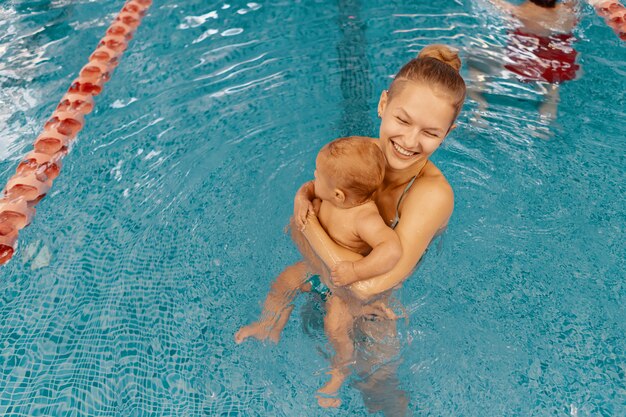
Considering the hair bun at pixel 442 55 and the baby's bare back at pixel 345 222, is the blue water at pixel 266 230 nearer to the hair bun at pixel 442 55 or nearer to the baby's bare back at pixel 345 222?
the baby's bare back at pixel 345 222

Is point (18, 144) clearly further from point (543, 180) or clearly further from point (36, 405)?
point (543, 180)

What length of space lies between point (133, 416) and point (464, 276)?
5.90 feet

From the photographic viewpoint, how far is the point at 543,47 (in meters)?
4.78

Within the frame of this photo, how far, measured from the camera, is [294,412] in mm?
2691

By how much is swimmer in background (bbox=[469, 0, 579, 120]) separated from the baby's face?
2.32 metres

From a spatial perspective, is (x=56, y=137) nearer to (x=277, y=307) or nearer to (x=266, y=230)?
(x=266, y=230)

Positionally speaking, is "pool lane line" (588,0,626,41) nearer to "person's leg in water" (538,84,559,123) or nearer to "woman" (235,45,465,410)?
"person's leg in water" (538,84,559,123)

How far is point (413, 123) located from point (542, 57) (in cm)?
295

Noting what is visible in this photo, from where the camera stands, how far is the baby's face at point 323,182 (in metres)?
2.23

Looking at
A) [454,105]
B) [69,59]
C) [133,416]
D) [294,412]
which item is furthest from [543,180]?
[69,59]

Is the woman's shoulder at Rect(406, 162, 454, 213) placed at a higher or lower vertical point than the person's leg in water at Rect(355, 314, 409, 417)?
higher

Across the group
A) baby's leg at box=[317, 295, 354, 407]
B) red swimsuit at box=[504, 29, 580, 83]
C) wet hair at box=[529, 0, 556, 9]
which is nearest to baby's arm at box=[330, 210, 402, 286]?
baby's leg at box=[317, 295, 354, 407]

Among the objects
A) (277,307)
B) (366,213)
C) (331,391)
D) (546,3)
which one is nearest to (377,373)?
(331,391)

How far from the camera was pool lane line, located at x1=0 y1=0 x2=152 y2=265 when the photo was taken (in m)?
3.55
